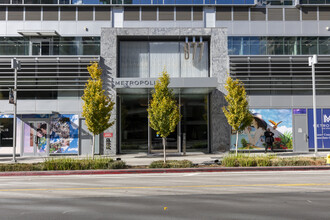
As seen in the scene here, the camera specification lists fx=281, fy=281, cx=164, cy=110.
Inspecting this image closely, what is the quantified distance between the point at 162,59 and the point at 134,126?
6086 millimetres

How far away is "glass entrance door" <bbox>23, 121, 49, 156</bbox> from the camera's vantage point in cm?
2188

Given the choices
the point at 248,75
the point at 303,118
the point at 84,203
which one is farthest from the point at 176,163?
the point at 303,118

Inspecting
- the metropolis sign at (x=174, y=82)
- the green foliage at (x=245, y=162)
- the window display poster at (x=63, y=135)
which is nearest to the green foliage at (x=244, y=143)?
the metropolis sign at (x=174, y=82)

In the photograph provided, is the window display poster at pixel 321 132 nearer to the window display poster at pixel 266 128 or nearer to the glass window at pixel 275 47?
the window display poster at pixel 266 128

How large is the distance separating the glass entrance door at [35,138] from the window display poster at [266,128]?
50.4 feet

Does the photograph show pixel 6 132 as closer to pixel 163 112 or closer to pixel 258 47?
pixel 163 112

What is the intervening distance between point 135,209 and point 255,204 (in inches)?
126

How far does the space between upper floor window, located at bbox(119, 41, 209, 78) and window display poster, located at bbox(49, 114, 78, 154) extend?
19.1 ft

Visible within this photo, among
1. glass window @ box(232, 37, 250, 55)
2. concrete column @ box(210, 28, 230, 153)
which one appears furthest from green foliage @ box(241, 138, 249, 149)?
glass window @ box(232, 37, 250, 55)

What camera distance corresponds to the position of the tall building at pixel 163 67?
72.6 feet

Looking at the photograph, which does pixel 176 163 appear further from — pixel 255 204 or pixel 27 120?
pixel 27 120

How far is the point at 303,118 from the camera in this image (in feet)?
74.1

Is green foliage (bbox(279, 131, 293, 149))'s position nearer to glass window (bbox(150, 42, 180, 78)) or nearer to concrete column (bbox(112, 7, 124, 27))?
glass window (bbox(150, 42, 180, 78))

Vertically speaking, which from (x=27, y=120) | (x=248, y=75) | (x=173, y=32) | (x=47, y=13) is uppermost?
(x=47, y=13)
